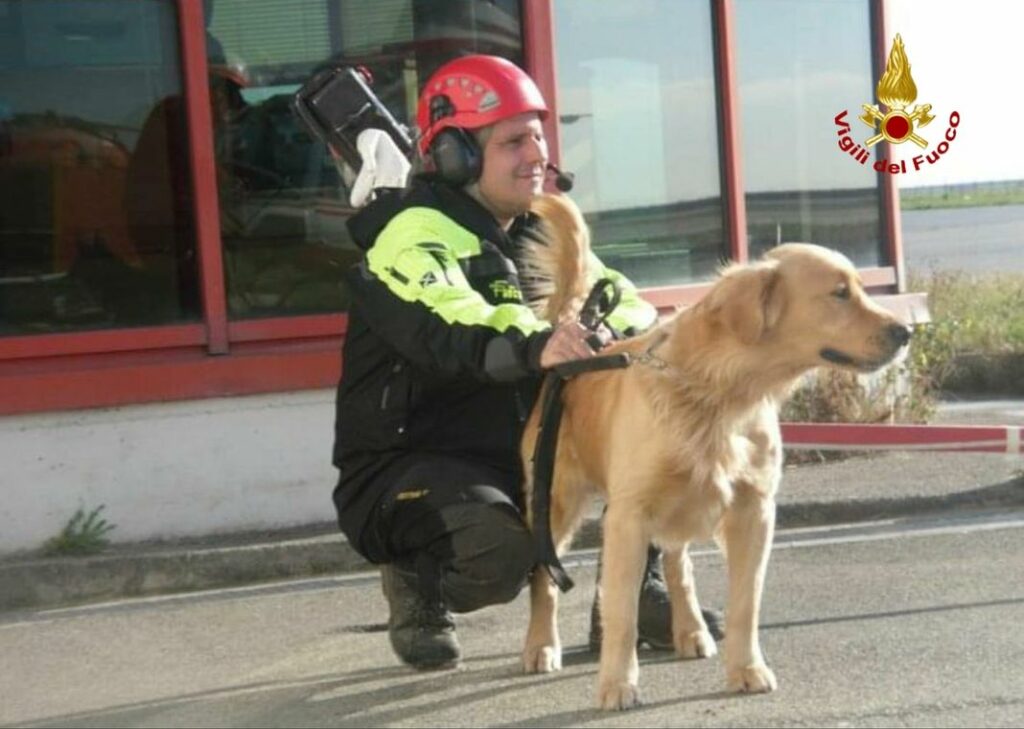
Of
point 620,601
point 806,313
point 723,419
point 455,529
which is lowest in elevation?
point 620,601

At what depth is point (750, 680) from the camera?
596 centimetres

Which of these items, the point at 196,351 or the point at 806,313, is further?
the point at 196,351

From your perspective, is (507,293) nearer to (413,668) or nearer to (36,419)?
(413,668)

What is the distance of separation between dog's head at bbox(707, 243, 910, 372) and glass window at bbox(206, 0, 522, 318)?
3967 mm

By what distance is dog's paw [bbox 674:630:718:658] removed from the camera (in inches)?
256

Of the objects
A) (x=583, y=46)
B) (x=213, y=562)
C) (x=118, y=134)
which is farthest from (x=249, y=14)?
(x=213, y=562)

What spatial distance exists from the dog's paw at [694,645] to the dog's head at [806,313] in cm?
124

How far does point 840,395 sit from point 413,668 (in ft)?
15.2

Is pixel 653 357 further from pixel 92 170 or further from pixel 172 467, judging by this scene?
pixel 92 170

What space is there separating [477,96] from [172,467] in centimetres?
327

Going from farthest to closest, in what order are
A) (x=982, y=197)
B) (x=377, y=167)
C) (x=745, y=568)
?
(x=982, y=197) < (x=377, y=167) < (x=745, y=568)

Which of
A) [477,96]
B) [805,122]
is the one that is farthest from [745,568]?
[805,122]

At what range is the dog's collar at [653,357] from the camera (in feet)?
18.9

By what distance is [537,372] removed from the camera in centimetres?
592
